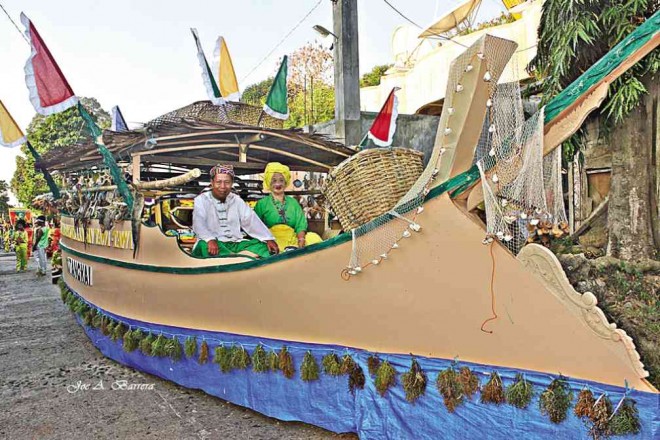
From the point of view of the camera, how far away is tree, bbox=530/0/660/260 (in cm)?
294

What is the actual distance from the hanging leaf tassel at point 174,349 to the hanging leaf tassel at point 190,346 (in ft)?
0.38

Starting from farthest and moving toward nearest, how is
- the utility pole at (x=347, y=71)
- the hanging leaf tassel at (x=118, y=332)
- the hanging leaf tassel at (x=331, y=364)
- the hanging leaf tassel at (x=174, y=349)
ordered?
the utility pole at (x=347, y=71) → the hanging leaf tassel at (x=118, y=332) → the hanging leaf tassel at (x=174, y=349) → the hanging leaf tassel at (x=331, y=364)

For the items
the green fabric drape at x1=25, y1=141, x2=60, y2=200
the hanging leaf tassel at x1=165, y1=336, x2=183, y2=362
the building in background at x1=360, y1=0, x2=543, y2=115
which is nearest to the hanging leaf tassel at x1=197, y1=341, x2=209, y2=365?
the hanging leaf tassel at x1=165, y1=336, x2=183, y2=362

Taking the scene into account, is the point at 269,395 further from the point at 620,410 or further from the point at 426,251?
the point at 620,410

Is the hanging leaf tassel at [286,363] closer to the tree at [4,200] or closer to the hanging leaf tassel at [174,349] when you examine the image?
the hanging leaf tassel at [174,349]

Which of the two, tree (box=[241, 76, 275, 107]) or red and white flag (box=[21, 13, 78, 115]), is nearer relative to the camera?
red and white flag (box=[21, 13, 78, 115])

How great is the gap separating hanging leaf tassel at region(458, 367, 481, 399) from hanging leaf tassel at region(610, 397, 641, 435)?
52cm

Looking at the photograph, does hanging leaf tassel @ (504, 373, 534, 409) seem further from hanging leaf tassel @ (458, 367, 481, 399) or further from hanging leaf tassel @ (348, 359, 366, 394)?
hanging leaf tassel @ (348, 359, 366, 394)

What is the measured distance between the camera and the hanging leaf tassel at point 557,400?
188 cm

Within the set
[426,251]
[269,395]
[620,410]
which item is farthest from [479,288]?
[269,395]

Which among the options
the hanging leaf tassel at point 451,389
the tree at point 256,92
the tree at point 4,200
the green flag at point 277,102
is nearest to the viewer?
the hanging leaf tassel at point 451,389

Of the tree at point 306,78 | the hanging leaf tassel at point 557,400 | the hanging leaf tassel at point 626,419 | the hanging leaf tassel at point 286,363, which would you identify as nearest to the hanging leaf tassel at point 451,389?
the hanging leaf tassel at point 557,400

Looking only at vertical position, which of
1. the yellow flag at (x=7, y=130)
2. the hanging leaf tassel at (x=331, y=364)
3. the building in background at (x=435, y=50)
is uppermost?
→ the building in background at (x=435, y=50)

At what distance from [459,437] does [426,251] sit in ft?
2.76
